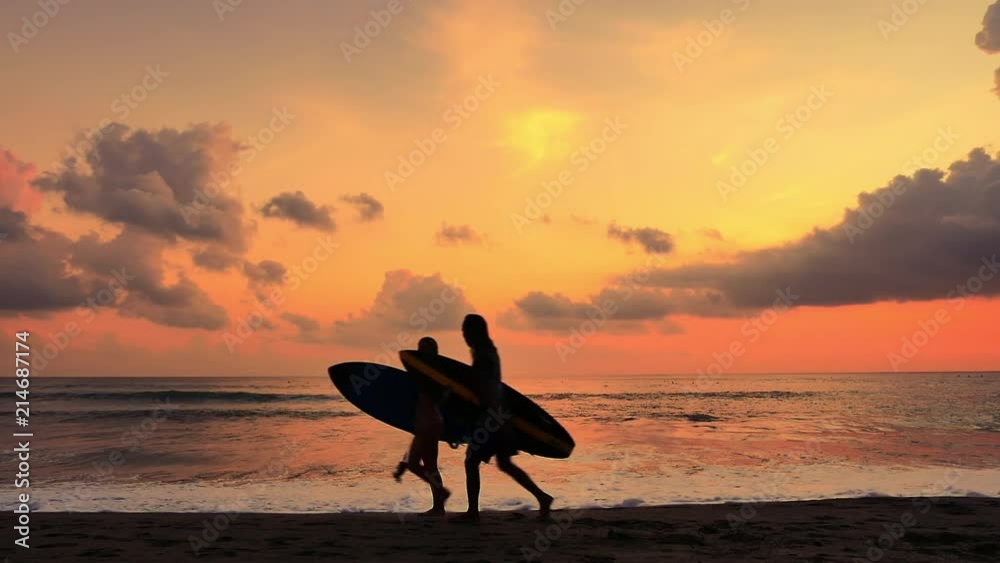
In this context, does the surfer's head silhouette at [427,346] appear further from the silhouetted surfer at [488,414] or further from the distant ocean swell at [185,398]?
the distant ocean swell at [185,398]

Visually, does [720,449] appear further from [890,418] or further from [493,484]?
[890,418]

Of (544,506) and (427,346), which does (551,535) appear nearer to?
(544,506)

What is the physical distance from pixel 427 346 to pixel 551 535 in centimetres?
240

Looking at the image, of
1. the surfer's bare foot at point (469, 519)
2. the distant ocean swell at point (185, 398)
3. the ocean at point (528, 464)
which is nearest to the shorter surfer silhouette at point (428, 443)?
the surfer's bare foot at point (469, 519)

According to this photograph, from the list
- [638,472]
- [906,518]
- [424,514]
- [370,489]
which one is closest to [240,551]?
[424,514]

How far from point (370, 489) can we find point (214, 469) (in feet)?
14.5

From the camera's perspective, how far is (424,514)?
7.50 meters

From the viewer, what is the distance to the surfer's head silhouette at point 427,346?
25.3ft

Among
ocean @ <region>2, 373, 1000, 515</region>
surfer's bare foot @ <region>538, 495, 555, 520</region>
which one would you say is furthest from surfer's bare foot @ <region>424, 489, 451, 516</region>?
ocean @ <region>2, 373, 1000, 515</region>

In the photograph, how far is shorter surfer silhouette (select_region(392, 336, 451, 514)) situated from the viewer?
7285 millimetres

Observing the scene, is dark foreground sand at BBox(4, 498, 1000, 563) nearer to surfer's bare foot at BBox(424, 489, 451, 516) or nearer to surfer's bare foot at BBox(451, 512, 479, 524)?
surfer's bare foot at BBox(451, 512, 479, 524)

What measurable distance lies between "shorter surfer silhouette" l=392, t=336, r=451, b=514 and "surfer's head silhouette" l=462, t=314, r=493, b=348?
781mm

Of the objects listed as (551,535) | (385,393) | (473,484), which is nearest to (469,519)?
(473,484)

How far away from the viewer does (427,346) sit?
7742mm
